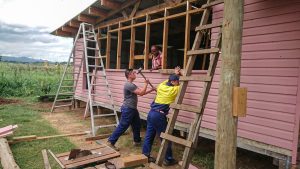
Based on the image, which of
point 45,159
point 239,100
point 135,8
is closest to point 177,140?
point 239,100

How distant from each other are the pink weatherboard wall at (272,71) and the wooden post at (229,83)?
1722mm

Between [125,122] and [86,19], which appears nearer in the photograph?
[125,122]

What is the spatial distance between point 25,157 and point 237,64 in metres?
5.14

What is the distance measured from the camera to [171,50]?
14.6 m

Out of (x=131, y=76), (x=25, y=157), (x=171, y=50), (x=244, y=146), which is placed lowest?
Result: (x=25, y=157)

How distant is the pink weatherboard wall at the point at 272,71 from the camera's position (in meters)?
4.85

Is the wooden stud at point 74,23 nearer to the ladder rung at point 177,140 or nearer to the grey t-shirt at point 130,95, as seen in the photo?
the grey t-shirt at point 130,95

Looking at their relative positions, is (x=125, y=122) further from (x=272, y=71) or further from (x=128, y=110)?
(x=272, y=71)

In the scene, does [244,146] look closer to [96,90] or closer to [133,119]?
[133,119]

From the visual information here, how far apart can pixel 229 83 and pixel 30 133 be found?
6.85 m

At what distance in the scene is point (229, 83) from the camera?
3.67 m

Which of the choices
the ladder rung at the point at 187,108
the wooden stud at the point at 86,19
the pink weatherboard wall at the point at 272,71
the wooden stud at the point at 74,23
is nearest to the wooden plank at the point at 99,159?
the ladder rung at the point at 187,108

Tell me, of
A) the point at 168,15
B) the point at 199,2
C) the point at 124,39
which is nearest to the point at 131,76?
the point at 168,15

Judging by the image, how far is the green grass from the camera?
244 inches
